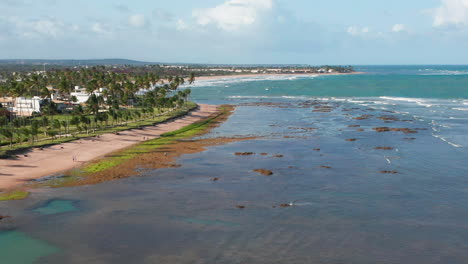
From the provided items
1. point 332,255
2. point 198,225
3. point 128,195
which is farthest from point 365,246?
point 128,195

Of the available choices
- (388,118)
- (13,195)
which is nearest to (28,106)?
(13,195)

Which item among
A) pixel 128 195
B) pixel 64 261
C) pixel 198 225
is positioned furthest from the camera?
pixel 128 195

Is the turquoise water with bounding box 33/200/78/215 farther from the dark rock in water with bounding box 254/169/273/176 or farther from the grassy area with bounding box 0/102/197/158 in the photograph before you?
the dark rock in water with bounding box 254/169/273/176

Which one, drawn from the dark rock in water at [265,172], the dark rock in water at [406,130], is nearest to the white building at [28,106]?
the dark rock in water at [265,172]

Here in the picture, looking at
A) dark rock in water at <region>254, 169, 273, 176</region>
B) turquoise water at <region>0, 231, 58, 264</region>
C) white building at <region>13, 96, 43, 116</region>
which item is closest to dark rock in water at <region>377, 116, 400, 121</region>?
dark rock in water at <region>254, 169, 273, 176</region>

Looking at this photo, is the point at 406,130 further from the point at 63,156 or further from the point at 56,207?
the point at 56,207

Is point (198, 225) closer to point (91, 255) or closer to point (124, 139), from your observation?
point (91, 255)
